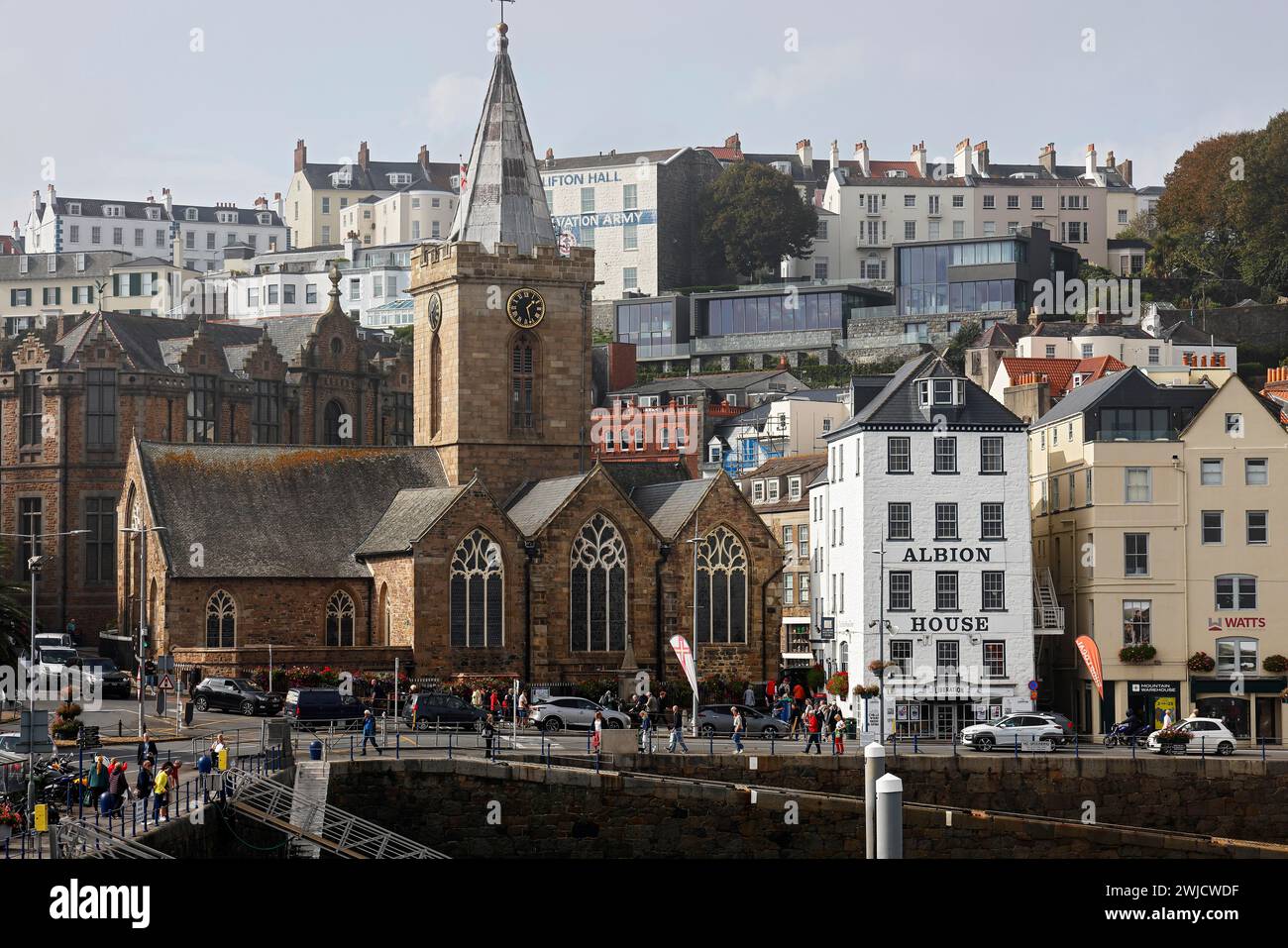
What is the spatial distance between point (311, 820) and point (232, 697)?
2047cm

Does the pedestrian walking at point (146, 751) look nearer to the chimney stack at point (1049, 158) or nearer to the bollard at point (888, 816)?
the bollard at point (888, 816)

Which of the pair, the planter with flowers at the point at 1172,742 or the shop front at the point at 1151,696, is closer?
the planter with flowers at the point at 1172,742

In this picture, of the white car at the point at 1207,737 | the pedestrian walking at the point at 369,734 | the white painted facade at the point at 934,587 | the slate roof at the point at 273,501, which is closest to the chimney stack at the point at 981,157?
the slate roof at the point at 273,501

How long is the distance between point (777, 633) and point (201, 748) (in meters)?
24.6

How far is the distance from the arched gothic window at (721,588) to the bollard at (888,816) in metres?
51.3

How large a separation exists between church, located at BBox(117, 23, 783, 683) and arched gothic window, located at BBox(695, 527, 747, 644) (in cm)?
7

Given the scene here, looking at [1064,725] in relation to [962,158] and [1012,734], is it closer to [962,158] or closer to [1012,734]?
[1012,734]

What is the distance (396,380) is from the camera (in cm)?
10900

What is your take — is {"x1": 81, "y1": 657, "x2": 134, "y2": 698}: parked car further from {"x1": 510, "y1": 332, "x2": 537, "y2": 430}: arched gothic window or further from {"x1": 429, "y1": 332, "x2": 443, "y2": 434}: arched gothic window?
{"x1": 510, "y1": 332, "x2": 537, "y2": 430}: arched gothic window

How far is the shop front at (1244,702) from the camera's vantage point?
7275cm
